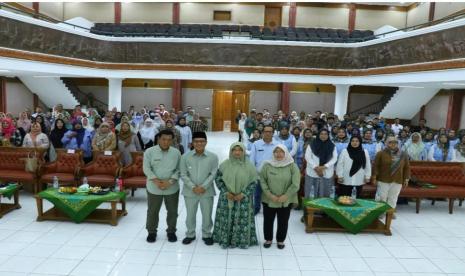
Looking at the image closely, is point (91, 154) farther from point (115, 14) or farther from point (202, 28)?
point (115, 14)

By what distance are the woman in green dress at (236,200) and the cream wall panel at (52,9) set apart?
1921 centimetres

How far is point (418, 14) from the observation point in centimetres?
1980

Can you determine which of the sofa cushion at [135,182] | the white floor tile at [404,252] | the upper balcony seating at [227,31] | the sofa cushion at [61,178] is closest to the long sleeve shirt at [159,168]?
the sofa cushion at [135,182]

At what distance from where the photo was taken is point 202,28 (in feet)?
60.4

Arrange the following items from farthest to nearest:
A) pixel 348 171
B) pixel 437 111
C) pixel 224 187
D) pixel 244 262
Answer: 1. pixel 437 111
2. pixel 348 171
3. pixel 224 187
4. pixel 244 262

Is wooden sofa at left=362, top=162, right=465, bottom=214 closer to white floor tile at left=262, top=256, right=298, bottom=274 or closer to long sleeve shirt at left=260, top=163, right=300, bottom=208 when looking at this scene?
long sleeve shirt at left=260, top=163, right=300, bottom=208

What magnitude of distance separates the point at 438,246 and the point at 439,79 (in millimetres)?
6933

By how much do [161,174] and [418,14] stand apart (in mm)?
A: 19408

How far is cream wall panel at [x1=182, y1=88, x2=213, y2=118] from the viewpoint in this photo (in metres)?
19.5

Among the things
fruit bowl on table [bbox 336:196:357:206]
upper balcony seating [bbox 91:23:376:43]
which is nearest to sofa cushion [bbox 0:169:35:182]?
fruit bowl on table [bbox 336:196:357:206]

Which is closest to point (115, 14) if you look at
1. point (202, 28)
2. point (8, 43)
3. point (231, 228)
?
point (202, 28)

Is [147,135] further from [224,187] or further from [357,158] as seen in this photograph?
[357,158]

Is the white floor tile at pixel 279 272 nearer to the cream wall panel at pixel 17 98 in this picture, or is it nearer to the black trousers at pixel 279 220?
the black trousers at pixel 279 220

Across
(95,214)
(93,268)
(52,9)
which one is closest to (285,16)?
(52,9)
